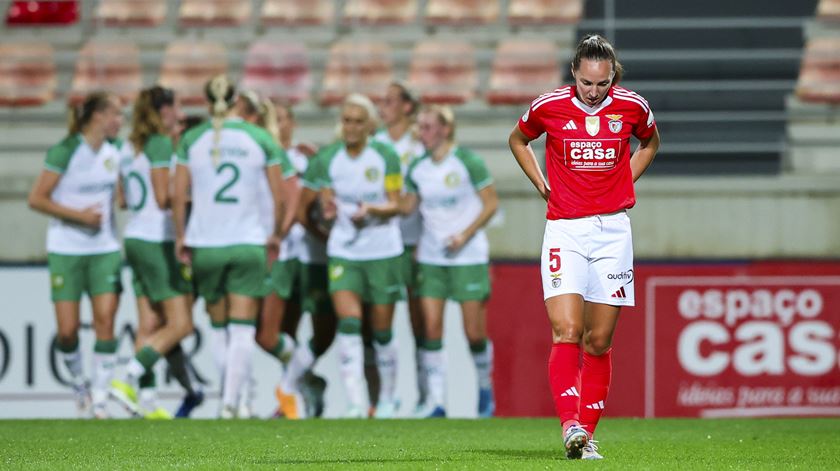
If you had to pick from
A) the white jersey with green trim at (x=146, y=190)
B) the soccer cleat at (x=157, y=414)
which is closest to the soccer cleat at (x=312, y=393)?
the soccer cleat at (x=157, y=414)

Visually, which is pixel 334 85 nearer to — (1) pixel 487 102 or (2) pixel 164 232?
(1) pixel 487 102

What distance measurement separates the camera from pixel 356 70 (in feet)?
47.9

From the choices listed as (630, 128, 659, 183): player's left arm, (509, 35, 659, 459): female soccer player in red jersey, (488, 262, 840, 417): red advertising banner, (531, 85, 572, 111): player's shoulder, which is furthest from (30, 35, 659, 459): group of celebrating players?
(531, 85, 572, 111): player's shoulder

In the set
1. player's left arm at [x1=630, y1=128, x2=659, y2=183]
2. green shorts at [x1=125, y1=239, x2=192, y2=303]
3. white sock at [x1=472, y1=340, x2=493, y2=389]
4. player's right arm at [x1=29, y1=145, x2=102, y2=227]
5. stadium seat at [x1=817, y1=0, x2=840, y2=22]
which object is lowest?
white sock at [x1=472, y1=340, x2=493, y2=389]

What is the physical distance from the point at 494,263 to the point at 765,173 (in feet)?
9.45

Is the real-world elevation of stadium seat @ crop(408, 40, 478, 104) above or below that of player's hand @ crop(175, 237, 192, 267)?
above

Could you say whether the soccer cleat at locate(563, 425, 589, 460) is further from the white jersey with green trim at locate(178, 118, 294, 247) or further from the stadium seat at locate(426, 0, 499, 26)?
the stadium seat at locate(426, 0, 499, 26)

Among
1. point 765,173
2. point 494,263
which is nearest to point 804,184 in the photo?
point 765,173

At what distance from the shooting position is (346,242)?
11.0m

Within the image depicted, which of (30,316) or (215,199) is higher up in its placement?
(215,199)

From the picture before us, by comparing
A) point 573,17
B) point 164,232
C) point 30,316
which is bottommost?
point 30,316

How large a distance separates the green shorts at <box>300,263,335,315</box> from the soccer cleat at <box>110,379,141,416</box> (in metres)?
1.60

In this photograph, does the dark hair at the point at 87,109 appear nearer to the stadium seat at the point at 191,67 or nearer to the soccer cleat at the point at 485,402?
the soccer cleat at the point at 485,402

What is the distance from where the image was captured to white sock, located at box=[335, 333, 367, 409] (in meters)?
10.9
